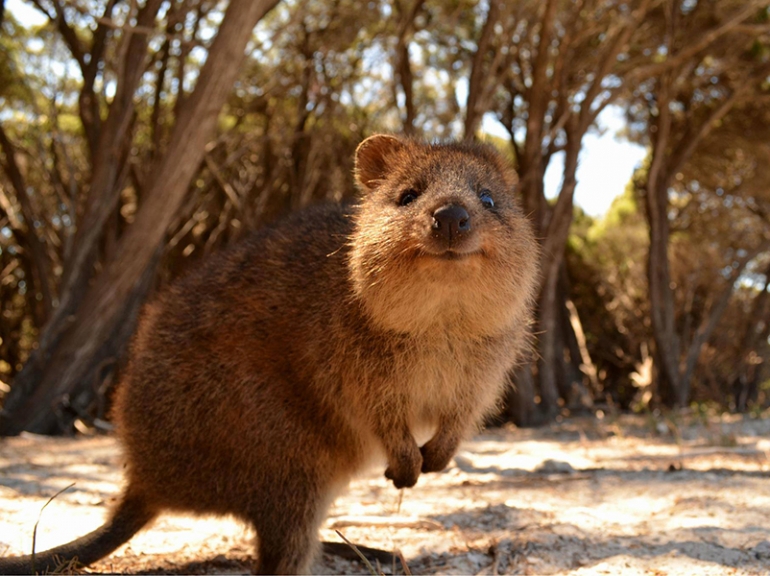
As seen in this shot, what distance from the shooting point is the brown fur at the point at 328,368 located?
9.28ft

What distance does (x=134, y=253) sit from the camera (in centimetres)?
620

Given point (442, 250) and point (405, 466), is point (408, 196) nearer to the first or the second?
point (442, 250)

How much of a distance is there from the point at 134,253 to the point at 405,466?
397cm

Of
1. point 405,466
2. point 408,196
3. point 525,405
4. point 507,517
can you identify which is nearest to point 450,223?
point 408,196

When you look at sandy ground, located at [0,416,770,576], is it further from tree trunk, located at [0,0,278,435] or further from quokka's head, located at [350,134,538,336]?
quokka's head, located at [350,134,538,336]

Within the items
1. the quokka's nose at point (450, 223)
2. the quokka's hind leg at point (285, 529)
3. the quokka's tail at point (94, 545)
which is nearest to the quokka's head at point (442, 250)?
the quokka's nose at point (450, 223)

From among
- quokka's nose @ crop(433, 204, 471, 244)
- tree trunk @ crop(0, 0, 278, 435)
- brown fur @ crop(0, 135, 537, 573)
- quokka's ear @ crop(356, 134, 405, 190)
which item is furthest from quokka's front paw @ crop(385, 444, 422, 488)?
tree trunk @ crop(0, 0, 278, 435)

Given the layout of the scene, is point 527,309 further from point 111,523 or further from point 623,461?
point 623,461

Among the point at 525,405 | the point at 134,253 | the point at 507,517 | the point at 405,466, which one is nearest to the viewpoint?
the point at 405,466

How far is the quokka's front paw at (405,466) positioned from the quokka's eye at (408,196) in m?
1.04

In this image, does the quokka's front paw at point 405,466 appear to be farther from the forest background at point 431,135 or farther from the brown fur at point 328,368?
the forest background at point 431,135

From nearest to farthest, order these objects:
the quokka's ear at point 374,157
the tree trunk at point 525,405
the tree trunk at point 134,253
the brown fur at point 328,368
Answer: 1. the brown fur at point 328,368
2. the quokka's ear at point 374,157
3. the tree trunk at point 134,253
4. the tree trunk at point 525,405

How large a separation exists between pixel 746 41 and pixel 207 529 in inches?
343

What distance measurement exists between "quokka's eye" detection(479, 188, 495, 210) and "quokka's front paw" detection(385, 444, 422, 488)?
107cm
